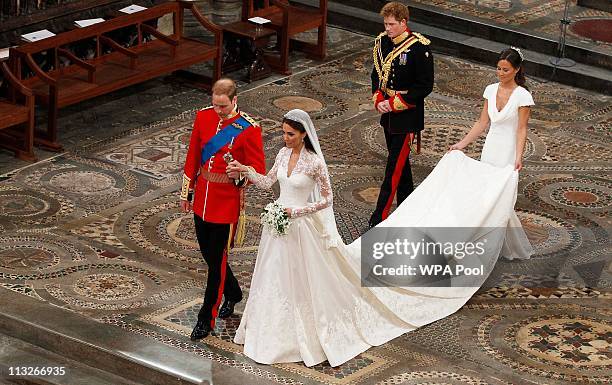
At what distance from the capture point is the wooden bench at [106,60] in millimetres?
12844

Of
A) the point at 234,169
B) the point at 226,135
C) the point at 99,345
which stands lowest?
the point at 99,345

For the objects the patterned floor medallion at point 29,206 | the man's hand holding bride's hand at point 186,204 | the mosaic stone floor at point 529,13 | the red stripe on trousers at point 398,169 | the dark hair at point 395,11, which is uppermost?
the dark hair at point 395,11

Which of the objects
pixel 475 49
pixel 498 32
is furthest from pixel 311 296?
pixel 498 32

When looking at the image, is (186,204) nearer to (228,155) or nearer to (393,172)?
(228,155)

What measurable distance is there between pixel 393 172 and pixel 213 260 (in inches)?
101

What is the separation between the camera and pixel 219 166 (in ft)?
30.1

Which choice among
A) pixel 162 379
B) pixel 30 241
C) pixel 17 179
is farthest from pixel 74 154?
pixel 162 379

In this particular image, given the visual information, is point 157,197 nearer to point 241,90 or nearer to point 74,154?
point 74,154

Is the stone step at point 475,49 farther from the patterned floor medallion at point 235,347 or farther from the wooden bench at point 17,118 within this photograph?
the patterned floor medallion at point 235,347

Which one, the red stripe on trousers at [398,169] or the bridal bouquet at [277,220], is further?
the red stripe on trousers at [398,169]

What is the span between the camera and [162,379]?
29.2 ft

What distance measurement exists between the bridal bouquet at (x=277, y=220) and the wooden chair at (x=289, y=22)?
6.59 m

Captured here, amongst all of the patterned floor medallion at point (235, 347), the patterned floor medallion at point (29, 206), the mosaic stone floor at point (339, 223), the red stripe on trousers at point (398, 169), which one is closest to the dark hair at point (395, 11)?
the red stripe on trousers at point (398, 169)

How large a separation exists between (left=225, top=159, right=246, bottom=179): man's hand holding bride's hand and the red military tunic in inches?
4.0
